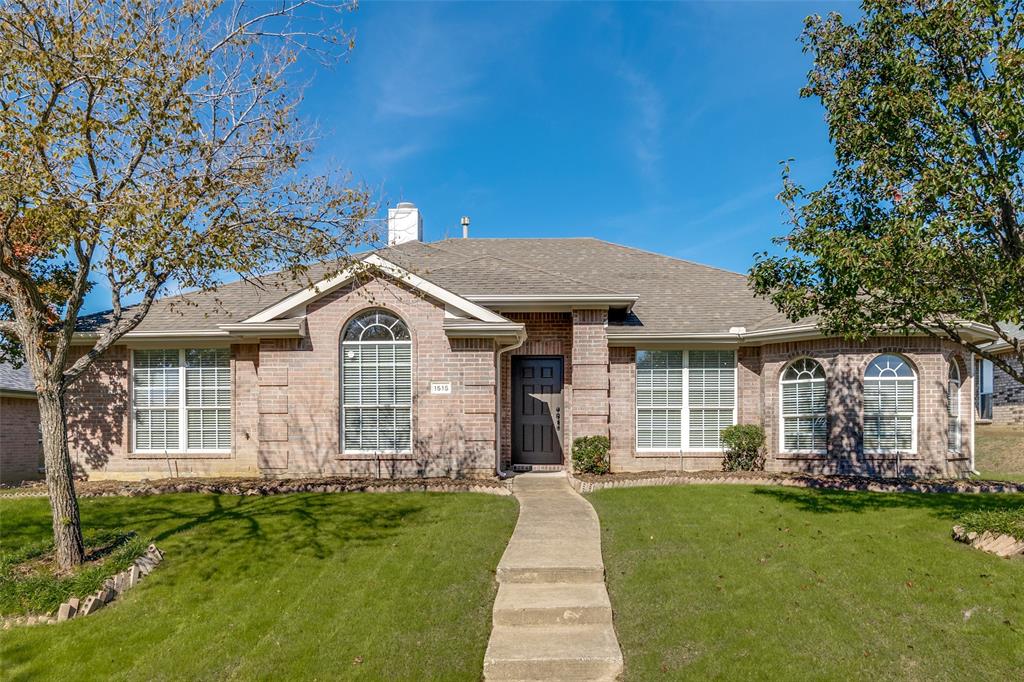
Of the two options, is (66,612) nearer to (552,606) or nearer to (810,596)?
(552,606)

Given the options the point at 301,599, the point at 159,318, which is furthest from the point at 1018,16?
the point at 159,318

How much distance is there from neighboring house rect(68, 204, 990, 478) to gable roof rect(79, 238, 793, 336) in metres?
0.08

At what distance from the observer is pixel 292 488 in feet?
38.5

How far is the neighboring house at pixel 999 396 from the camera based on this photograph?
59.4 feet

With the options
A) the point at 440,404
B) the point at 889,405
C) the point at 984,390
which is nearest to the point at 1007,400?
the point at 984,390

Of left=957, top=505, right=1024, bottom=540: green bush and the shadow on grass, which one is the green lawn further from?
left=957, top=505, right=1024, bottom=540: green bush

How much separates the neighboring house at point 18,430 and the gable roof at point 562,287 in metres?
3.08

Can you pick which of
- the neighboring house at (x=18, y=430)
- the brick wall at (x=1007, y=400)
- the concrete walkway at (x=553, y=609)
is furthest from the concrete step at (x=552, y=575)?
the brick wall at (x=1007, y=400)

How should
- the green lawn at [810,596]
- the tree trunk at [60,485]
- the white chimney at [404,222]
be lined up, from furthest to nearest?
the white chimney at [404,222]
the tree trunk at [60,485]
the green lawn at [810,596]

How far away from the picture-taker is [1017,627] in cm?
573

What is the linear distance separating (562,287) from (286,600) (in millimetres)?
9221

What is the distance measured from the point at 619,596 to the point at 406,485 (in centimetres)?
591

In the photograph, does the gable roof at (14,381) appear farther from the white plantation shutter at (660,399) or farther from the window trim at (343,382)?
the white plantation shutter at (660,399)

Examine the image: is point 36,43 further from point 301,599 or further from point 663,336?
point 663,336
